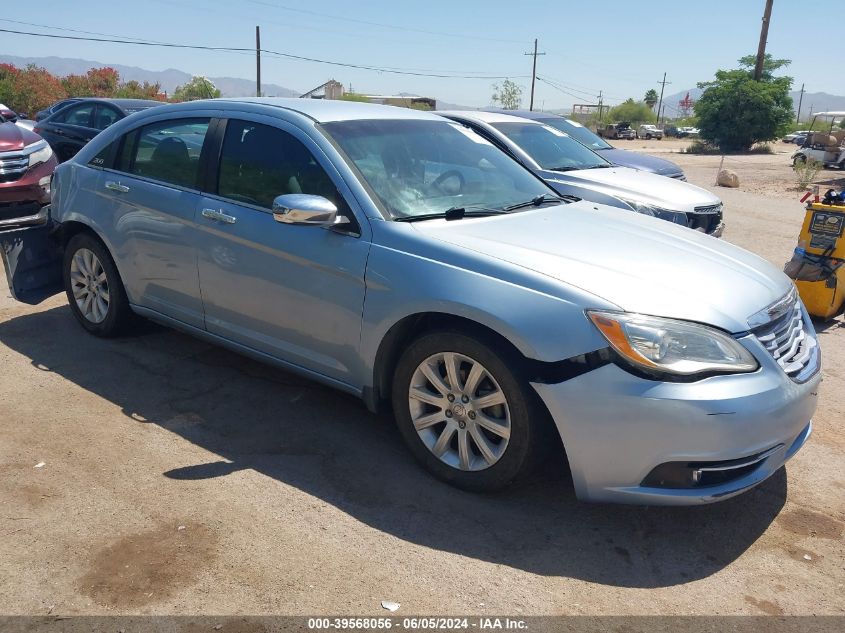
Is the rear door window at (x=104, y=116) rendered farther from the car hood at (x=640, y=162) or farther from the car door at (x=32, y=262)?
the car hood at (x=640, y=162)

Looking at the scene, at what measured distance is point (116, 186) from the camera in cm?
482

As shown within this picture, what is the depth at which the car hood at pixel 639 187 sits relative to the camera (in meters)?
7.58

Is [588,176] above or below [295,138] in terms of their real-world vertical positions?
below

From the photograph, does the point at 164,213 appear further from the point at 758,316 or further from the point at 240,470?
the point at 758,316

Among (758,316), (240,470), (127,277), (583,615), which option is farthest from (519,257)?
(127,277)

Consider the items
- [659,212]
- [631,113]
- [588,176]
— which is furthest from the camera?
[631,113]

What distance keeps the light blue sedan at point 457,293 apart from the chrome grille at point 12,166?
277 centimetres

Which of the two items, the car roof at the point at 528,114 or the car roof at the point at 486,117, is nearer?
the car roof at the point at 486,117

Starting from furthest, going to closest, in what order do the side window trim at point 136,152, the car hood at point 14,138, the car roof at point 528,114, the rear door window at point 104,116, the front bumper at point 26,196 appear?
1. the rear door window at point 104,116
2. the car roof at point 528,114
3. the car hood at point 14,138
4. the front bumper at point 26,196
5. the side window trim at point 136,152

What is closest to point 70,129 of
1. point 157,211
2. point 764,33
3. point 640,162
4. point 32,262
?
point 32,262

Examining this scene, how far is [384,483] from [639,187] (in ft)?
17.7

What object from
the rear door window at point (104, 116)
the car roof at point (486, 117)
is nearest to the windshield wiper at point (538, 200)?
the car roof at point (486, 117)

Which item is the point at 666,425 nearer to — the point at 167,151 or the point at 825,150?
the point at 167,151

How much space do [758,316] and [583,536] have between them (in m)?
1.20
